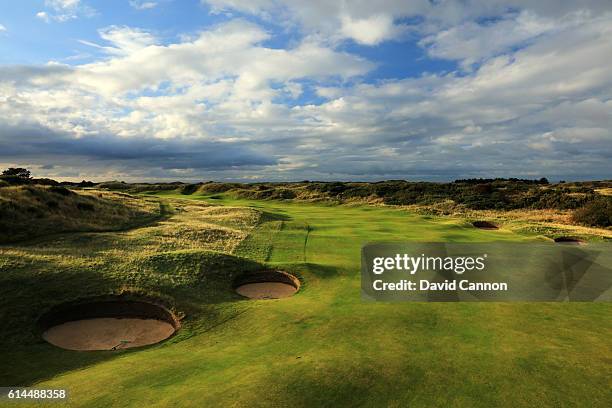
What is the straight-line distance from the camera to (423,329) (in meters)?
15.5

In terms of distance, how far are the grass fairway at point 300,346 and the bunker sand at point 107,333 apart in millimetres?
1054

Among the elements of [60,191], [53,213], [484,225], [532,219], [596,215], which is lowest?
[484,225]

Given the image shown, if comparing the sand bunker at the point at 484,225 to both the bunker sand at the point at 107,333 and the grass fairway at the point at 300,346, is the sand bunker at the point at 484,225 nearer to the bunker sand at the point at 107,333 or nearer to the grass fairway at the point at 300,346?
the grass fairway at the point at 300,346

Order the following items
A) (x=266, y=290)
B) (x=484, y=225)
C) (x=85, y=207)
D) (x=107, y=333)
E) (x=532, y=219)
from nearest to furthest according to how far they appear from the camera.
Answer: (x=107, y=333), (x=266, y=290), (x=85, y=207), (x=484, y=225), (x=532, y=219)

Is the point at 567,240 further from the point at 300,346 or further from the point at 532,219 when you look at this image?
the point at 300,346

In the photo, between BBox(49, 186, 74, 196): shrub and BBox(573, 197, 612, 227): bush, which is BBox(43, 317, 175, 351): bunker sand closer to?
BBox(49, 186, 74, 196): shrub

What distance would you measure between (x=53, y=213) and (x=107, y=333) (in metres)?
24.3

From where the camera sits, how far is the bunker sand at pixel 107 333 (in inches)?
639

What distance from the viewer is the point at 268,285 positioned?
2505 cm

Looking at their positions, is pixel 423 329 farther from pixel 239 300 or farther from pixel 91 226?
pixel 91 226

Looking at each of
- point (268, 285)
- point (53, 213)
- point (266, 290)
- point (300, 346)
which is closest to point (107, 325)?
point (266, 290)

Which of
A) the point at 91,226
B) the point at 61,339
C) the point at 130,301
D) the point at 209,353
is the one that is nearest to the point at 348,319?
the point at 209,353

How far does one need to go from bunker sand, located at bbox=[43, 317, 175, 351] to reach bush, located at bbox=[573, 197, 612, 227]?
57.3m

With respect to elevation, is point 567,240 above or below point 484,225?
below
